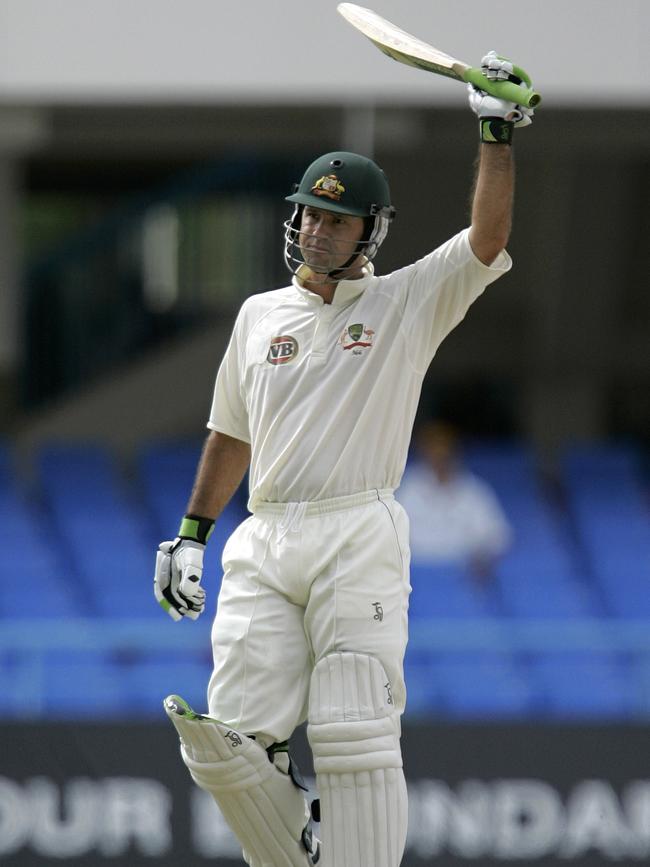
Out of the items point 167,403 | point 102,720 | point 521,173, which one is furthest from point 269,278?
point 102,720

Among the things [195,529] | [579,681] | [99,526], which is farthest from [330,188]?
[99,526]

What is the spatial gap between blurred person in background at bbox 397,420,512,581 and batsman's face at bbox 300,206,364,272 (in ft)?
15.5

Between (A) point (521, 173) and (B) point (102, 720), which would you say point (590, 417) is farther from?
(B) point (102, 720)

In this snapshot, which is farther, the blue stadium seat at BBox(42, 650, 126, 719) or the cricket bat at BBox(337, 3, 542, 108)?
the blue stadium seat at BBox(42, 650, 126, 719)

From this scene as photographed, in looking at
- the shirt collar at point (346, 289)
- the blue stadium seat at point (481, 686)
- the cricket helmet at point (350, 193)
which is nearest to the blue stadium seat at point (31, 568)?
the blue stadium seat at point (481, 686)

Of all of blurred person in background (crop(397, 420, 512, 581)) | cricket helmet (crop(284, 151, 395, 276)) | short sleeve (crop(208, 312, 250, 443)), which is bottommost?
blurred person in background (crop(397, 420, 512, 581))

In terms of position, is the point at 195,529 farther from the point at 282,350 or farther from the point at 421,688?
the point at 421,688

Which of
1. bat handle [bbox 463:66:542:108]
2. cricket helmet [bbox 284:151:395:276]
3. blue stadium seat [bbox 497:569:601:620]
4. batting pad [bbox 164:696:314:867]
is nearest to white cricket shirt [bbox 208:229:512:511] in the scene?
cricket helmet [bbox 284:151:395:276]

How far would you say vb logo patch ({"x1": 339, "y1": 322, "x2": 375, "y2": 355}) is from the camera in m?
3.72

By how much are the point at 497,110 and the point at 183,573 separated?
1.25m

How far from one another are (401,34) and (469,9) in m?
3.36

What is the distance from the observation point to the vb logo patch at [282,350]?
149 inches

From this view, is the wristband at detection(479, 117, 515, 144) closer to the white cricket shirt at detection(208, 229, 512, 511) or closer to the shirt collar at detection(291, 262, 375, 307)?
the white cricket shirt at detection(208, 229, 512, 511)

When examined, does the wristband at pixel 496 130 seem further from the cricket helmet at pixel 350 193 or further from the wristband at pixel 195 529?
the wristband at pixel 195 529
